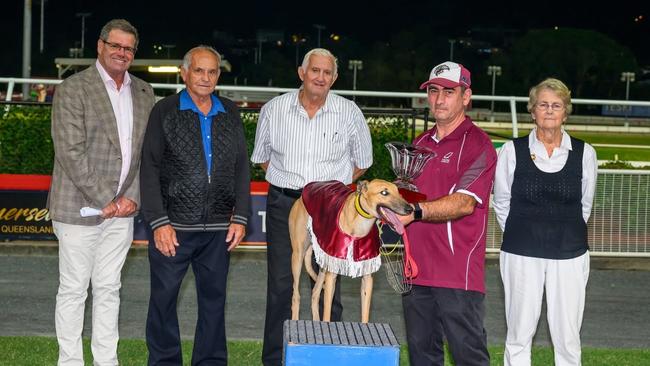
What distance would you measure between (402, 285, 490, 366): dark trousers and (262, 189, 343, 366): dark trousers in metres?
0.98

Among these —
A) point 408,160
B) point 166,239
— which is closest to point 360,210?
point 408,160

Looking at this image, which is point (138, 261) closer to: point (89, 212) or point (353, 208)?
point (89, 212)

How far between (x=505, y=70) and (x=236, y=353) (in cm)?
9431

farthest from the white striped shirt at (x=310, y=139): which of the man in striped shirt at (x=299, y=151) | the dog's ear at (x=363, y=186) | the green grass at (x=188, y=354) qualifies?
the green grass at (x=188, y=354)

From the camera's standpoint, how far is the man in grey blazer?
233 inches

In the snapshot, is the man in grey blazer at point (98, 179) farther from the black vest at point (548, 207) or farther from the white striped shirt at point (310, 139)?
the black vest at point (548, 207)

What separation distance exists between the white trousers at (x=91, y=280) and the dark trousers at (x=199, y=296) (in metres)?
0.21

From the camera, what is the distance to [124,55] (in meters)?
5.99

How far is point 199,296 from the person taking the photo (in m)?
6.28

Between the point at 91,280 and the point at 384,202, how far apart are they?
2079mm

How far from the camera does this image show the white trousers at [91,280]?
19.8 ft

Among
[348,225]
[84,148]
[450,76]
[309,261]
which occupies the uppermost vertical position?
[450,76]

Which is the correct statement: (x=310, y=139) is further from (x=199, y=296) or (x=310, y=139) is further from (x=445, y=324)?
(x=445, y=324)

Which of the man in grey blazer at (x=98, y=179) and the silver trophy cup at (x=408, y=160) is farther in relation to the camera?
the man in grey blazer at (x=98, y=179)
